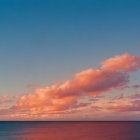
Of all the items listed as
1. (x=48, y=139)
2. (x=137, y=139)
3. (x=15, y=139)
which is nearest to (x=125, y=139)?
(x=137, y=139)

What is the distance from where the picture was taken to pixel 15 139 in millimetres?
83812

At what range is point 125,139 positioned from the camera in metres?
84.6

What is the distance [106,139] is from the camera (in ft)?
Result: 283

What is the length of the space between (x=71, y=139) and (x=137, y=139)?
84.1 feet

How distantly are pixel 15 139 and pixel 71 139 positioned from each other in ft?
70.6

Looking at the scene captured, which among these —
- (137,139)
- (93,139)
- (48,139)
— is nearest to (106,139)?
(93,139)

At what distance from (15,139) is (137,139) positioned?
1855 inches

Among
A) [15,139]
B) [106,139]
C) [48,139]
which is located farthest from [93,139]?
[15,139]

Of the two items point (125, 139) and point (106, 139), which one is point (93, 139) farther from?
point (125, 139)

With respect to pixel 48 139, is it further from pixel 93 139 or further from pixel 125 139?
pixel 125 139

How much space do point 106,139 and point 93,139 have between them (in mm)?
5196

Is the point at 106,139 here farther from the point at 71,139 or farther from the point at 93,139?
the point at 71,139

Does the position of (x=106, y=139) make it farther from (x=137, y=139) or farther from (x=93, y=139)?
(x=137, y=139)

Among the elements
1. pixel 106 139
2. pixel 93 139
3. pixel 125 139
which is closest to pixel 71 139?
pixel 93 139
